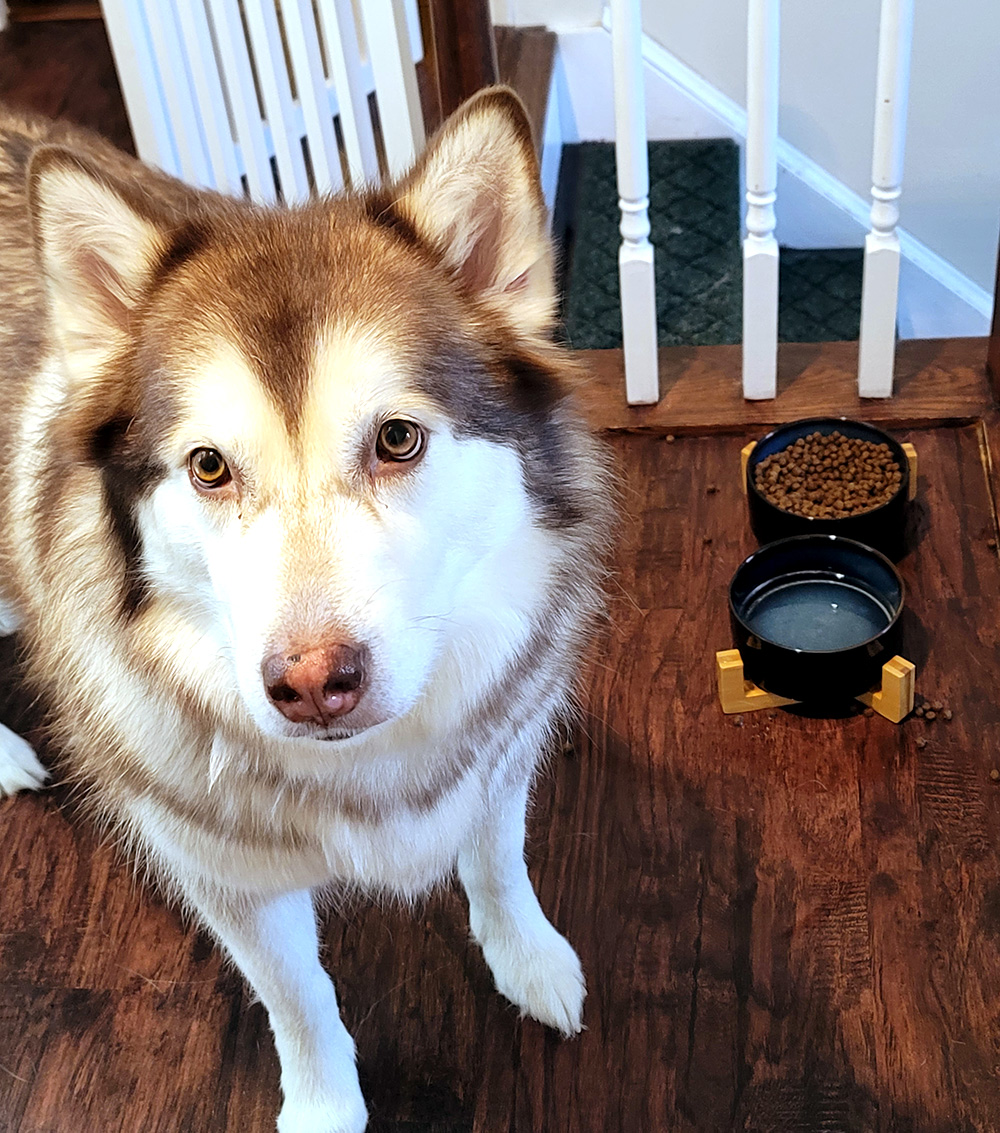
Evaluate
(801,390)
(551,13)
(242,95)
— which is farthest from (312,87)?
(801,390)

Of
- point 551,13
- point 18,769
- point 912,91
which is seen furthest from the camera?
point 551,13

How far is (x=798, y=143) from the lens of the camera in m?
2.95

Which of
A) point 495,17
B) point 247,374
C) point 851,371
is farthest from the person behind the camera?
point 495,17

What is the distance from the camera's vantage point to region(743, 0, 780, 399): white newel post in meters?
1.95

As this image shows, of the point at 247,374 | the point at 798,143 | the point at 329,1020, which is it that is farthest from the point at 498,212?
the point at 798,143

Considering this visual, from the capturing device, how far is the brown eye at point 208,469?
1.06 m

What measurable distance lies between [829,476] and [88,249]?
4.56ft

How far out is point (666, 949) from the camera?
5.44 feet

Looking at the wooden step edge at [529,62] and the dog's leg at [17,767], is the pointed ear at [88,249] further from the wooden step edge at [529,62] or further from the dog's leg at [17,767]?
the wooden step edge at [529,62]

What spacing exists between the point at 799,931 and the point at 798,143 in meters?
2.07

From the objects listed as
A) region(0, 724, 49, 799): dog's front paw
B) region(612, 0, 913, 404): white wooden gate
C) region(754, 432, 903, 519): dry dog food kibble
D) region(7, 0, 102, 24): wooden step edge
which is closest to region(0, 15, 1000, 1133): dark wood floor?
region(0, 724, 49, 799): dog's front paw

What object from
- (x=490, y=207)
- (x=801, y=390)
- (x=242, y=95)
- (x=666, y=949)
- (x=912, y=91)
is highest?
(x=490, y=207)

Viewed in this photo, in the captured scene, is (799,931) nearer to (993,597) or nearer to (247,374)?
(993,597)

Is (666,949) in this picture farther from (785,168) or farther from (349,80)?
(785,168)
